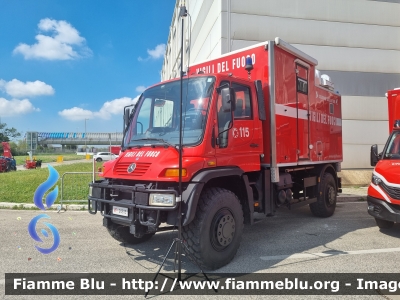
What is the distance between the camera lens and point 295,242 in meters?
5.64

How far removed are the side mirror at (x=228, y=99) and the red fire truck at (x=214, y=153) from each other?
0.01m

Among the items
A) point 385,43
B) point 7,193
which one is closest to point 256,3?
point 385,43

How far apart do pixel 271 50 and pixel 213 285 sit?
3965mm

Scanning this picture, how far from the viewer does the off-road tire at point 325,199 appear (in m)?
7.54

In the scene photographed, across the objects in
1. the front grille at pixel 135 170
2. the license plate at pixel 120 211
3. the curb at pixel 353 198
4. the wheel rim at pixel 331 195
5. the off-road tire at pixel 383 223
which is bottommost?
the curb at pixel 353 198

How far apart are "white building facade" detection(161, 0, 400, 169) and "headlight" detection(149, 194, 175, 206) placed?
36.7 ft

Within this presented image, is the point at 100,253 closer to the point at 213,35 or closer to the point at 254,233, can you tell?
the point at 254,233

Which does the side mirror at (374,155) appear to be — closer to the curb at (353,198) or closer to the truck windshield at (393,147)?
the truck windshield at (393,147)

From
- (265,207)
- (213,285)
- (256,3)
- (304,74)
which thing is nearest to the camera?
(213,285)

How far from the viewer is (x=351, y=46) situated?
15188mm

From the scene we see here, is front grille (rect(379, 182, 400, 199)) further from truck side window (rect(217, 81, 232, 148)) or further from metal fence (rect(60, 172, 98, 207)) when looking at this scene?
metal fence (rect(60, 172, 98, 207))

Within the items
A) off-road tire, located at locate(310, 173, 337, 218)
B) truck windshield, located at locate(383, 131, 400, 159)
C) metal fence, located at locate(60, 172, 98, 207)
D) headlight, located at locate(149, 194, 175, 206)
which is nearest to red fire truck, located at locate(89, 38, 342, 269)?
headlight, located at locate(149, 194, 175, 206)

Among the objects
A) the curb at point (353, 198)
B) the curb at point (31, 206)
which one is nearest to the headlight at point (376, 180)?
the curb at point (353, 198)

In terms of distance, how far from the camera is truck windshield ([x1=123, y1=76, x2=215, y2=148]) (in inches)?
177
